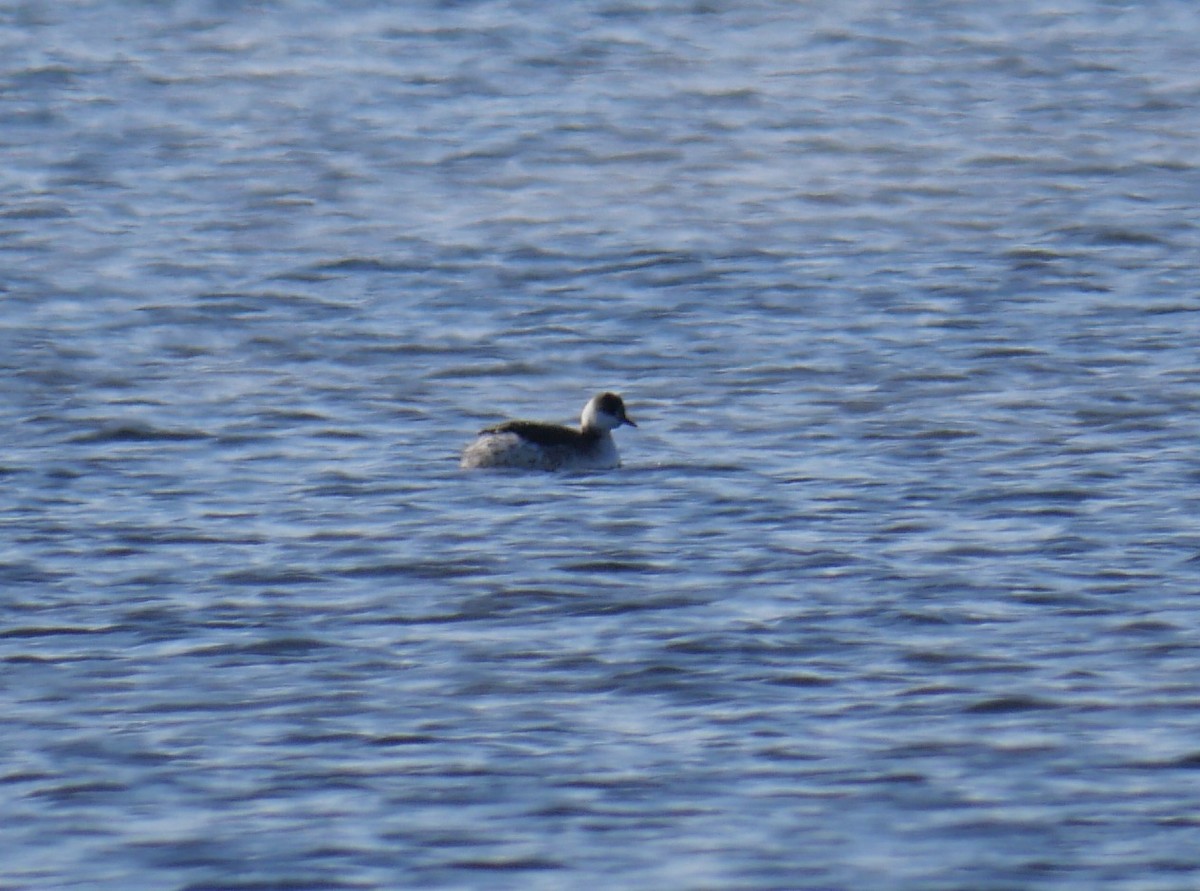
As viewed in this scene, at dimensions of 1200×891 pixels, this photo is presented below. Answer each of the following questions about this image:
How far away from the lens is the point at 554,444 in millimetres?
14648

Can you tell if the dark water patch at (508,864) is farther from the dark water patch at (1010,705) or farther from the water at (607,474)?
the dark water patch at (1010,705)

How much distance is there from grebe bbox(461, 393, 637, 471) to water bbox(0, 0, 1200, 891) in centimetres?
17

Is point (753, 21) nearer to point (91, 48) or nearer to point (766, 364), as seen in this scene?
point (91, 48)

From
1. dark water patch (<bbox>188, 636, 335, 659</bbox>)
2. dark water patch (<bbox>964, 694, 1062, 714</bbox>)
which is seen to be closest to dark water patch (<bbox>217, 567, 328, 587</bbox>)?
dark water patch (<bbox>188, 636, 335, 659</bbox>)

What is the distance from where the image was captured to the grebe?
14469mm

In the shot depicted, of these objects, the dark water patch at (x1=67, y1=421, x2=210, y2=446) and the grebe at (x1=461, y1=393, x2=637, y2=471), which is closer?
the grebe at (x1=461, y1=393, x2=637, y2=471)

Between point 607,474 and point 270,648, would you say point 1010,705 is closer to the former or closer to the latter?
point 270,648

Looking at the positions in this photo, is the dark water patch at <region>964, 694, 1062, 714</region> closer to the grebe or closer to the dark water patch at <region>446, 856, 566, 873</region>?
the dark water patch at <region>446, 856, 566, 873</region>

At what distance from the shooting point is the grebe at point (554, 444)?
14.5 meters

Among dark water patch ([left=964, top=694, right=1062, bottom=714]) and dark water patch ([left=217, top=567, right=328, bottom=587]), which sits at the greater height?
dark water patch ([left=964, top=694, right=1062, bottom=714])

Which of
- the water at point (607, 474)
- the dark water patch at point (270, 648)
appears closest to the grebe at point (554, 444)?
the water at point (607, 474)

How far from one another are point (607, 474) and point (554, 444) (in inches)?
14.8

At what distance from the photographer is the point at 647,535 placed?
1320cm

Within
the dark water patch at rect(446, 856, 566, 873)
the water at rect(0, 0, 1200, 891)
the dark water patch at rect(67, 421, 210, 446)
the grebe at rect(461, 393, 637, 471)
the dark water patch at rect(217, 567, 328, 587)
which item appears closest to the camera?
the dark water patch at rect(446, 856, 566, 873)
